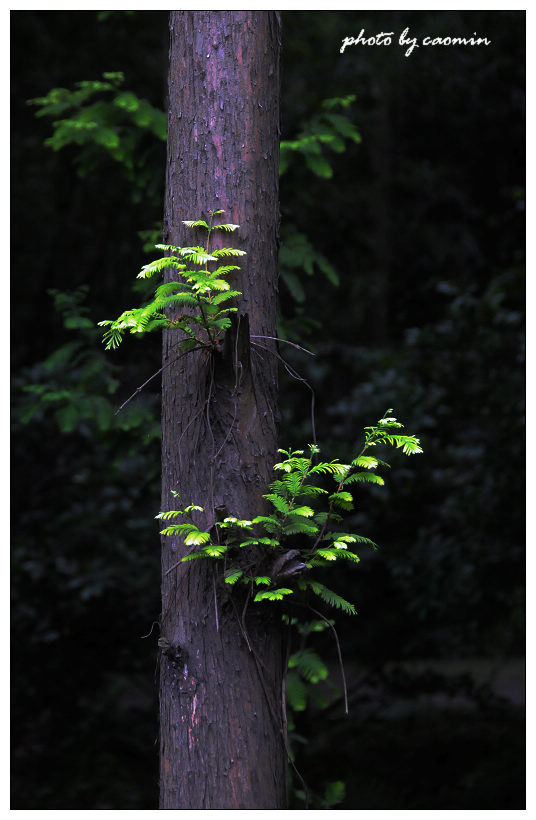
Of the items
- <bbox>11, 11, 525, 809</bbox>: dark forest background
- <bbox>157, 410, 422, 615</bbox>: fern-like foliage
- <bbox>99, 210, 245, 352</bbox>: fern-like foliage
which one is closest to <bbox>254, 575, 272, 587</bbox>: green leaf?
<bbox>157, 410, 422, 615</bbox>: fern-like foliage

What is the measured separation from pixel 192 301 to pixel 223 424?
1.33ft

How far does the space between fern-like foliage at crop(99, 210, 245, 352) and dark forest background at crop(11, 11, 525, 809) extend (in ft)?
6.14

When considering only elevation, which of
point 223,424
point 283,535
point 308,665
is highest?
point 223,424

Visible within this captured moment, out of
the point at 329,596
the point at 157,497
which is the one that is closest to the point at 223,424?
the point at 329,596

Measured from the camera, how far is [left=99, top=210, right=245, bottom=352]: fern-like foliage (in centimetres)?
202

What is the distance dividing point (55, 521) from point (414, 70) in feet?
25.8

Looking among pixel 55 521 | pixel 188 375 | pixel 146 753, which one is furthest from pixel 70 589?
pixel 188 375

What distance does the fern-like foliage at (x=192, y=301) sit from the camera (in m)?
2.02

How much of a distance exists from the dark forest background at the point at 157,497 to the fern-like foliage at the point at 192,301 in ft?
6.14

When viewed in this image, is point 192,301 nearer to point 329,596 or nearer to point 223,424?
point 223,424

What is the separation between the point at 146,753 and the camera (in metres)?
6.20

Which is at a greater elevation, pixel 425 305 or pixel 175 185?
pixel 425 305

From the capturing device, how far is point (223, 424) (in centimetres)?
227
